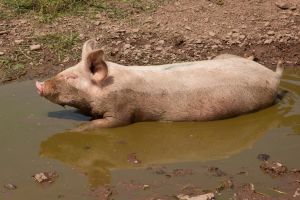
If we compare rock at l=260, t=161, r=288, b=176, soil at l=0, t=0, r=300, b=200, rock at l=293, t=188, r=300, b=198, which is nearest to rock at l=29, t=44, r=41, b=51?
soil at l=0, t=0, r=300, b=200

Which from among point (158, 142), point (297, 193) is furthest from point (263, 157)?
point (158, 142)

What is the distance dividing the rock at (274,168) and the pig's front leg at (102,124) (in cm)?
168

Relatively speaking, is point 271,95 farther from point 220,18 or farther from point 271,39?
point 220,18

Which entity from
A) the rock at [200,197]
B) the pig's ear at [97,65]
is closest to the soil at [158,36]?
the pig's ear at [97,65]

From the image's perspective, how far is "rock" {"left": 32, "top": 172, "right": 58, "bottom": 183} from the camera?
494 cm

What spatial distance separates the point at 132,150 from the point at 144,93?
34.5 inches

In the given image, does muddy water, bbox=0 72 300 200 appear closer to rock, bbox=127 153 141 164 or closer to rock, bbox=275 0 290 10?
rock, bbox=127 153 141 164

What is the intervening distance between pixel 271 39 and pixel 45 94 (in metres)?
3.76

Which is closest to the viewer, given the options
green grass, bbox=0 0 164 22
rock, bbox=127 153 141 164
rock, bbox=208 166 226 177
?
rock, bbox=208 166 226 177

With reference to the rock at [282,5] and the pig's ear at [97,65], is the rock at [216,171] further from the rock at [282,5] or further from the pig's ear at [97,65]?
the rock at [282,5]

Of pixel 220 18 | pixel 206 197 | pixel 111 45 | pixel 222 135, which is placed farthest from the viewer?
pixel 220 18

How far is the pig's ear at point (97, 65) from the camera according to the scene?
6.23 m

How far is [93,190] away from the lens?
189 inches

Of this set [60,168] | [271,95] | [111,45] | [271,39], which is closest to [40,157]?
[60,168]
